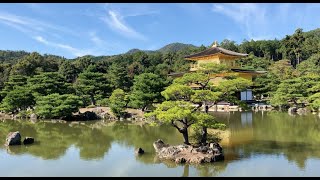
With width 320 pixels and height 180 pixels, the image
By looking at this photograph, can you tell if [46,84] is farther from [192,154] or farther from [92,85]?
[192,154]

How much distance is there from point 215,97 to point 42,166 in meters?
5.08

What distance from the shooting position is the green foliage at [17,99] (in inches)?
894

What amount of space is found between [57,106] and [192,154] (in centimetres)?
1298

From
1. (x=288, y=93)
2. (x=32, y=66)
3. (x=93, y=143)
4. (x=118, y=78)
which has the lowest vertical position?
(x=93, y=143)

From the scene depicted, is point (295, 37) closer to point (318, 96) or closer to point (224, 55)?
point (224, 55)

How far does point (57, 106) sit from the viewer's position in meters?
20.5

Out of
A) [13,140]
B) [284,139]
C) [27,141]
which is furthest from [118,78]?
[284,139]

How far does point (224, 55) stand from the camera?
88.0 ft

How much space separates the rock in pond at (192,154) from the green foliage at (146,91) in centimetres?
1162

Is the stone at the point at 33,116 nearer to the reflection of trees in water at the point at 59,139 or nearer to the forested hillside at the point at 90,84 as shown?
the forested hillside at the point at 90,84

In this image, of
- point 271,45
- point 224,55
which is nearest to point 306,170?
point 224,55

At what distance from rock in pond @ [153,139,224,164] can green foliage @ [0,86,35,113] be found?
50.8 ft

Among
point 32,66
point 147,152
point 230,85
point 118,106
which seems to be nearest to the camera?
point 147,152

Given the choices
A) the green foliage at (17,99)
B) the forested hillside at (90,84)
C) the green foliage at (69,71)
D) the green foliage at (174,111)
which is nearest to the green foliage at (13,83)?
the forested hillside at (90,84)
